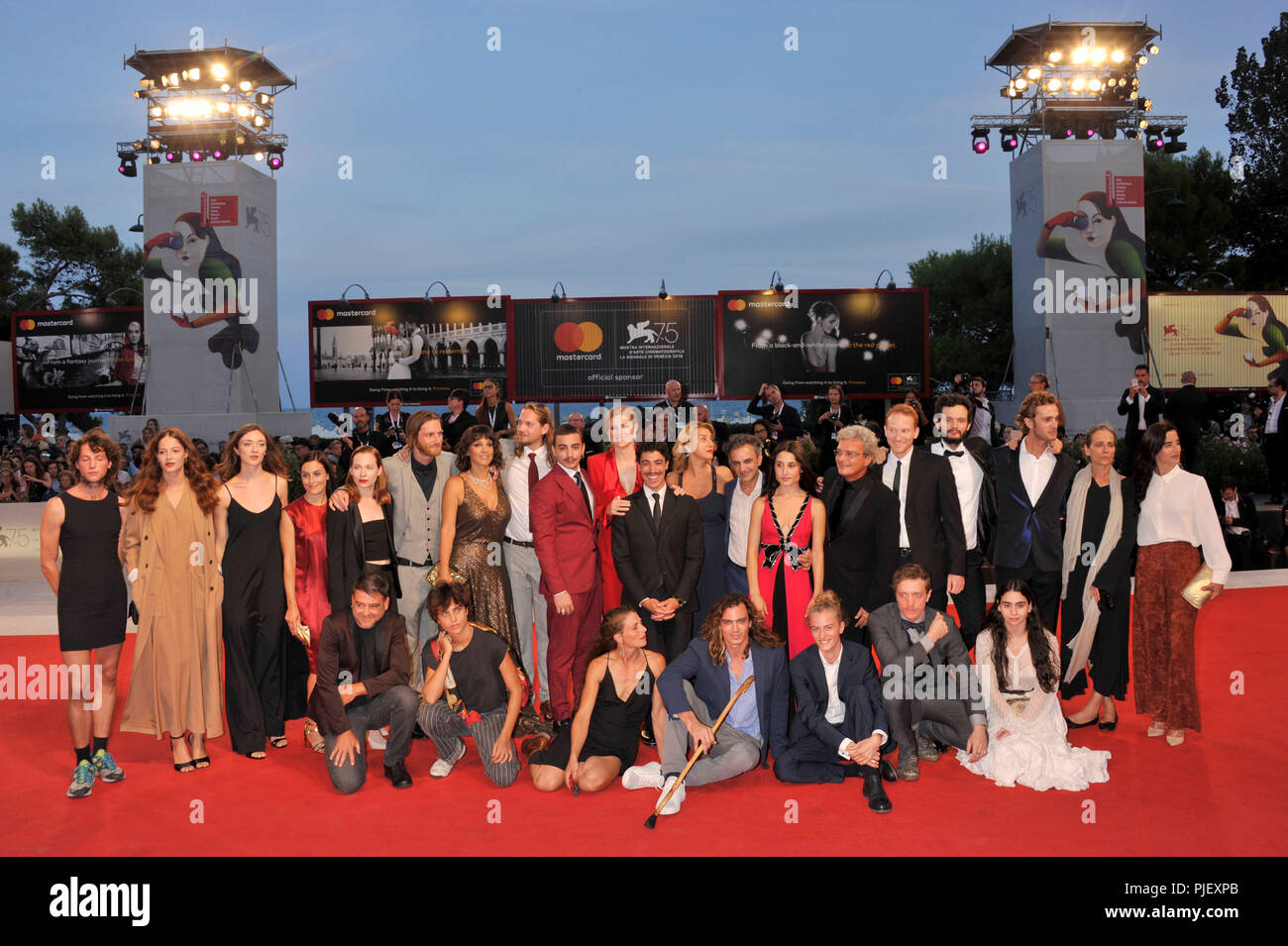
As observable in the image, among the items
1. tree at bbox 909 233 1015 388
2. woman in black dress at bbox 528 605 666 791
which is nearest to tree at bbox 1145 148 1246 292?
tree at bbox 909 233 1015 388

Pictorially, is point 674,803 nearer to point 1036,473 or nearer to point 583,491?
point 583,491

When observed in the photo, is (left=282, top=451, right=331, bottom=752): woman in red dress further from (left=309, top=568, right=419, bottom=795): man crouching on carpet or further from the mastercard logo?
the mastercard logo

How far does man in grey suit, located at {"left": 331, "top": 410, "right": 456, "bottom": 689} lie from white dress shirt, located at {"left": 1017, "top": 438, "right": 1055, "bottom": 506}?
139 inches

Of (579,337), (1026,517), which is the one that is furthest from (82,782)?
(579,337)

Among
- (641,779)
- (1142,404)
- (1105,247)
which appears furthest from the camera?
(1105,247)

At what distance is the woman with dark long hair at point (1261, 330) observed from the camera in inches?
874

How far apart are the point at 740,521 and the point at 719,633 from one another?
833 millimetres

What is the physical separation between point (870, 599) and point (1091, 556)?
4.46ft

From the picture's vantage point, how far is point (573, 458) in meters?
5.83

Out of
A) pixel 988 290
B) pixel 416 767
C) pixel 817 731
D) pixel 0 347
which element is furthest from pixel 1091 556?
pixel 988 290

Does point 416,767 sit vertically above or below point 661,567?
below

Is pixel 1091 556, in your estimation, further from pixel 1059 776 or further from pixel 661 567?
pixel 661 567

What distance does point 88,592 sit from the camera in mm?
5113

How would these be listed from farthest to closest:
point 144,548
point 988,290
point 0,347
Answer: point 988,290
point 0,347
point 144,548
